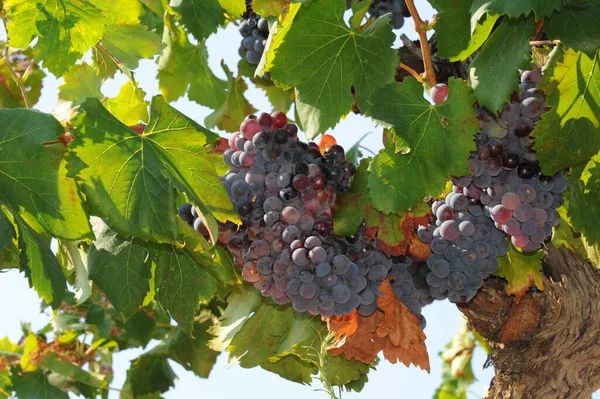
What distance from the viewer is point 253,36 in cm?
231

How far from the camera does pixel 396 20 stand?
7.32 ft

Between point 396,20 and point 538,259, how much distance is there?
0.80m

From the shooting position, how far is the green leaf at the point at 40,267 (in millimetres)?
1602

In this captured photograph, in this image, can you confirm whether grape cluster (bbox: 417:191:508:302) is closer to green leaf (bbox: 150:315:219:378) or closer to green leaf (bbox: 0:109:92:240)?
green leaf (bbox: 0:109:92:240)

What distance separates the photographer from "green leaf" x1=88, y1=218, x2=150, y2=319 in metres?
1.71

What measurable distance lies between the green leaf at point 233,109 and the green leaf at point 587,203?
1.32m

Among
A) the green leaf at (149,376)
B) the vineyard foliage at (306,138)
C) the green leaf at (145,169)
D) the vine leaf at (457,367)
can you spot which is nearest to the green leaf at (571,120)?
the vineyard foliage at (306,138)

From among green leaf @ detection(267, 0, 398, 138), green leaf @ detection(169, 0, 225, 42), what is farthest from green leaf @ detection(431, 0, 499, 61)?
green leaf @ detection(169, 0, 225, 42)

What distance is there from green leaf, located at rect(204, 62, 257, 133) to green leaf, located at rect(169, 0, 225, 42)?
510 mm

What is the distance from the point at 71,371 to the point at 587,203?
2.17 m

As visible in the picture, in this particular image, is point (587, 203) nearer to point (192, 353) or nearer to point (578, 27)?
point (578, 27)

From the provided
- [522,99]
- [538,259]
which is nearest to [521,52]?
[522,99]

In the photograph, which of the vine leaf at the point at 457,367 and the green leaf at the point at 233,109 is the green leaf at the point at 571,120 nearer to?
the green leaf at the point at 233,109

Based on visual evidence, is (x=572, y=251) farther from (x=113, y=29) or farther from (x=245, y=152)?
(x=113, y=29)
